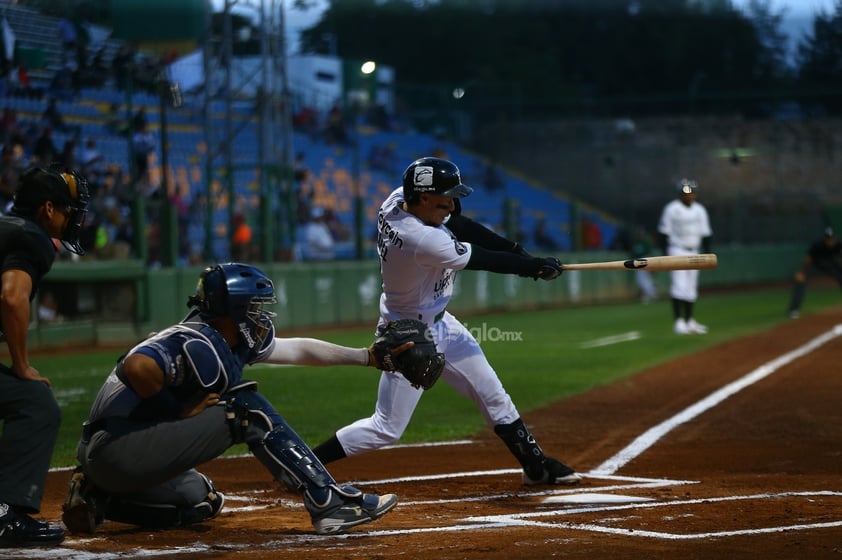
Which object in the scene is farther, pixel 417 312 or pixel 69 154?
pixel 69 154

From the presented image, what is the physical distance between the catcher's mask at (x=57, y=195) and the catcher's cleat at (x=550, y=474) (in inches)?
111

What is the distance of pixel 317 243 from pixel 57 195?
1739cm

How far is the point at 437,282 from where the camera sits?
634 centimetres

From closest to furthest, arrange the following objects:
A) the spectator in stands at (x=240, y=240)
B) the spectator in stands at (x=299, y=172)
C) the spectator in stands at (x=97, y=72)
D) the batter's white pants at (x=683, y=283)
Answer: the batter's white pants at (x=683, y=283)
the spectator in stands at (x=240, y=240)
the spectator in stands at (x=97, y=72)
the spectator in stands at (x=299, y=172)

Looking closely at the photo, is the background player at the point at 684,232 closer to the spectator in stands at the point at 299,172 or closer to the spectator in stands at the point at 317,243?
the spectator in stands at the point at 317,243

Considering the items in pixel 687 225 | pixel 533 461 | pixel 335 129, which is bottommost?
pixel 533 461

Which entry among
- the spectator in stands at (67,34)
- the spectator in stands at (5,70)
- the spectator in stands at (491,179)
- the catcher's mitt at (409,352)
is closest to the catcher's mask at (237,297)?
the catcher's mitt at (409,352)

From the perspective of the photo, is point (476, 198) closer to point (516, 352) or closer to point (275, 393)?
point (516, 352)

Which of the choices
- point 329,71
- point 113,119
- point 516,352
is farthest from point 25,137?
point 329,71

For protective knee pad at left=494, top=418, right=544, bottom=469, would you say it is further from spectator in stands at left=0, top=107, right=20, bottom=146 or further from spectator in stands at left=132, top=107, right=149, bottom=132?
spectator in stands at left=132, top=107, right=149, bottom=132

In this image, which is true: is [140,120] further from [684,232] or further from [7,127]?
[684,232]

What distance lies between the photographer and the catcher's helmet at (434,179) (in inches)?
238

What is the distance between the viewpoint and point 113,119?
21.4 metres

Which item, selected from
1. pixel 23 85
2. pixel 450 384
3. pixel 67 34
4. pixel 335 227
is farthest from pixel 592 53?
pixel 450 384
